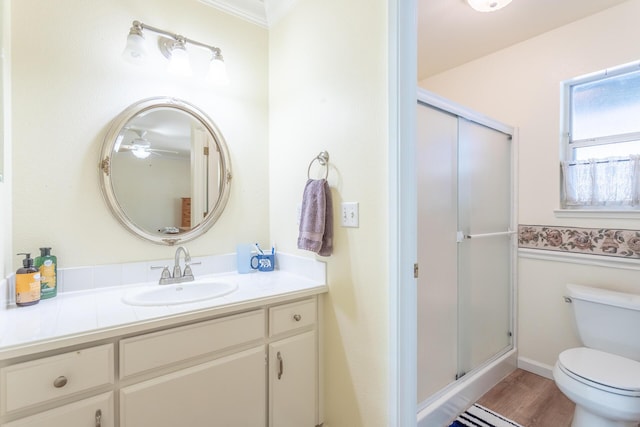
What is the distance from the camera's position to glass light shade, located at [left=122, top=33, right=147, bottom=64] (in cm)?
138

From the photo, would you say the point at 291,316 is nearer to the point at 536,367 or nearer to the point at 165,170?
Answer: the point at 165,170

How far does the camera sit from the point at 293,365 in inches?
55.0

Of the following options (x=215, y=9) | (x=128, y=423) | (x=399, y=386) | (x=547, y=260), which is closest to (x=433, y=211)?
(x=399, y=386)

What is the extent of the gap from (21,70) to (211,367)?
1466mm

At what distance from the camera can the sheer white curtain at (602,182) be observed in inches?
69.6

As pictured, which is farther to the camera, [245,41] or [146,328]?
[245,41]

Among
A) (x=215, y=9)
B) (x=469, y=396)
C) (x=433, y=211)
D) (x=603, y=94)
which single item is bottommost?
(x=469, y=396)

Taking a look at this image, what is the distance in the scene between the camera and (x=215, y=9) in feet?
5.68

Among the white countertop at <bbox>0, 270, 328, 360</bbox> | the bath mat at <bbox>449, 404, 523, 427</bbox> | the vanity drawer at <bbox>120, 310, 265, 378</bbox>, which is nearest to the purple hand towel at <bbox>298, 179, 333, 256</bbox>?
the white countertop at <bbox>0, 270, 328, 360</bbox>

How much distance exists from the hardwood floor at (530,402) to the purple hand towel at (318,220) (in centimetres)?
147

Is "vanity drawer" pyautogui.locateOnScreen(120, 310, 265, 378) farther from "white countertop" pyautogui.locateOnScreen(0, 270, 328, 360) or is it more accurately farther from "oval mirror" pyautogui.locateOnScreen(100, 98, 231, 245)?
"oval mirror" pyautogui.locateOnScreen(100, 98, 231, 245)

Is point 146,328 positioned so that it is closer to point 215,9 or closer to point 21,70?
point 21,70

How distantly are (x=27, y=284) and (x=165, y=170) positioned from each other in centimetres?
73

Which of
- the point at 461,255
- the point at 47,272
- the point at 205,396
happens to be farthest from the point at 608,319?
the point at 47,272
